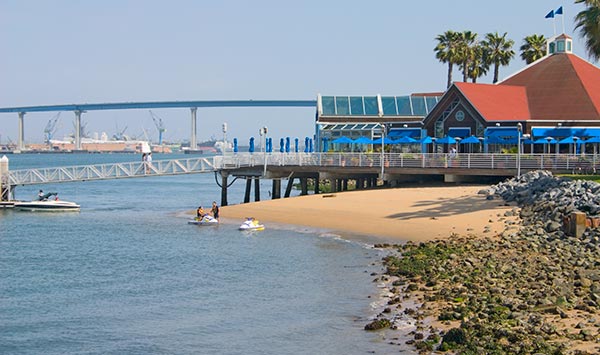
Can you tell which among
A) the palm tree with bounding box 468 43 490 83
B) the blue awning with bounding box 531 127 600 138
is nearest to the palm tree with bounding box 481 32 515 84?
the palm tree with bounding box 468 43 490 83

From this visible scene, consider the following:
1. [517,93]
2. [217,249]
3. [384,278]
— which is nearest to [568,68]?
[517,93]

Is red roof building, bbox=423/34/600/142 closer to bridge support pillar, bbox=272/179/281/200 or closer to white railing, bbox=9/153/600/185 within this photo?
white railing, bbox=9/153/600/185

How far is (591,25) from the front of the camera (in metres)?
48.0

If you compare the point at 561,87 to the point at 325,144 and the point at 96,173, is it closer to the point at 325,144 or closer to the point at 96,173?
the point at 325,144

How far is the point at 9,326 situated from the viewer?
78.8 feet

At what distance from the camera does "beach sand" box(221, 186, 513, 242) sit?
39.6 meters

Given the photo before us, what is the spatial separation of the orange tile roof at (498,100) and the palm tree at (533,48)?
52.3 ft

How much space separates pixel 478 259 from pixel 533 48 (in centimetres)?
5249

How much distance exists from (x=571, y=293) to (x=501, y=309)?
246cm

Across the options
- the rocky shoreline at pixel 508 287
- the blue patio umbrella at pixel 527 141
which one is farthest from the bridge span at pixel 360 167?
the rocky shoreline at pixel 508 287

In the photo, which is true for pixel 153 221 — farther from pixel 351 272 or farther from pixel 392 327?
pixel 392 327

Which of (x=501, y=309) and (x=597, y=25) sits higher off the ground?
(x=597, y=25)

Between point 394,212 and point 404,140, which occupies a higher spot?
point 404,140

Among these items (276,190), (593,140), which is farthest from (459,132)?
(276,190)
